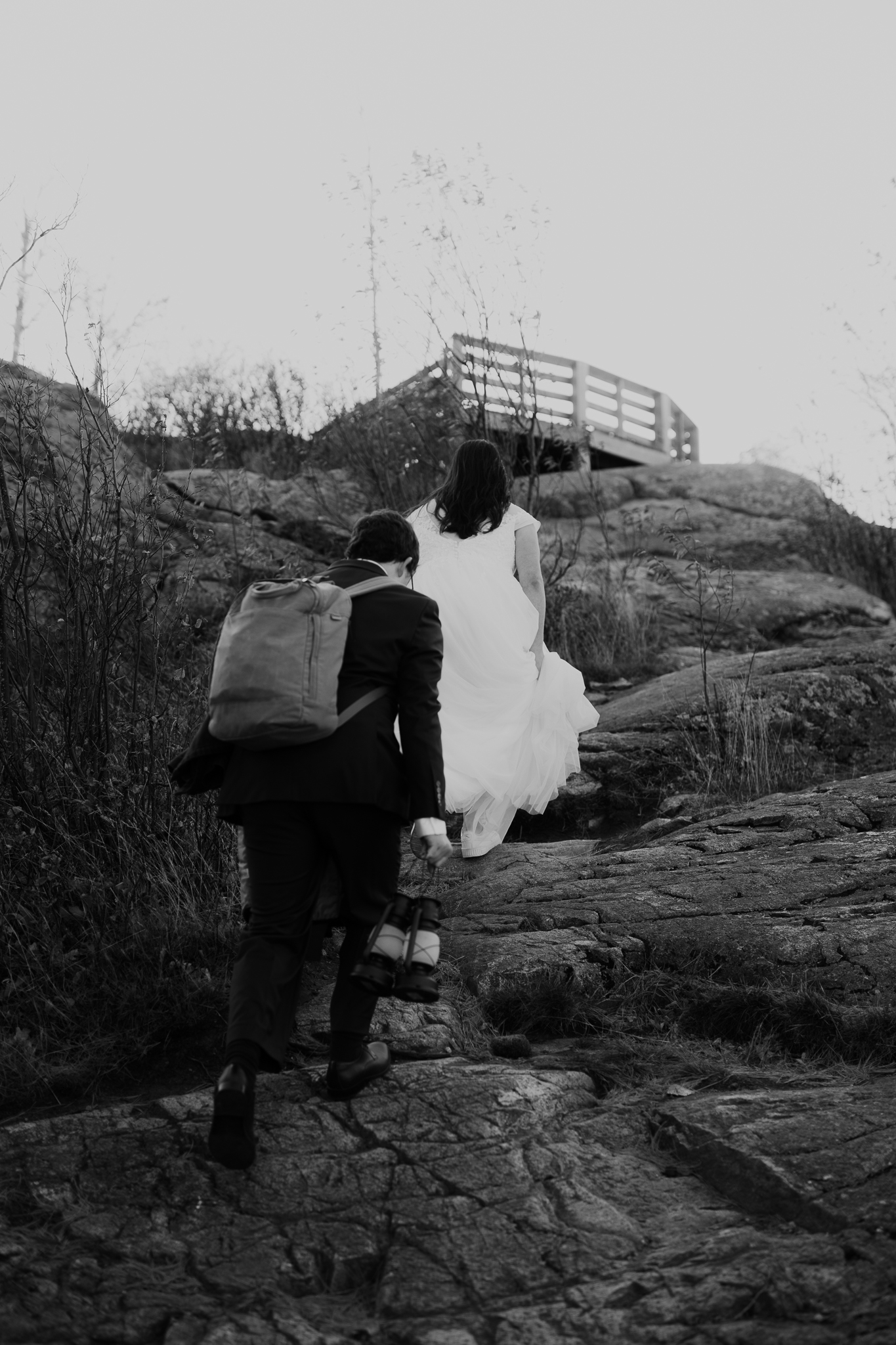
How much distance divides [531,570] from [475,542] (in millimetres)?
331

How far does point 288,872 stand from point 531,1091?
39.5 inches

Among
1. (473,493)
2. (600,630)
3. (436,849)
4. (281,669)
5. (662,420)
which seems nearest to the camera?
(281,669)

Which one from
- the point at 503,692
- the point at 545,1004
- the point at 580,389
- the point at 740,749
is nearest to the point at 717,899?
the point at 545,1004

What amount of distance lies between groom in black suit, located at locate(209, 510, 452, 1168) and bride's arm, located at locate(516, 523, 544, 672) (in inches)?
106

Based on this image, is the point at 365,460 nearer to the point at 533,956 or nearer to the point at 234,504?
the point at 234,504

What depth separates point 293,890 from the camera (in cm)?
343

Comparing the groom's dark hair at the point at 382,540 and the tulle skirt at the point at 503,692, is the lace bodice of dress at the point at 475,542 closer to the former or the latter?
the tulle skirt at the point at 503,692

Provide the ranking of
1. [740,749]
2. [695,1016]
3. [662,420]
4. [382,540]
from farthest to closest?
[662,420] < [740,749] < [695,1016] < [382,540]

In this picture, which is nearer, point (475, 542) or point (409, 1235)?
point (409, 1235)

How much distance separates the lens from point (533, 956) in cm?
457

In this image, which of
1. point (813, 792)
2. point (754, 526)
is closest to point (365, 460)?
point (754, 526)

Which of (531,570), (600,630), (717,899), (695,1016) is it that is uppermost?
(600,630)

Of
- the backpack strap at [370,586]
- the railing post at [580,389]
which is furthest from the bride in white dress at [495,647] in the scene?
the railing post at [580,389]

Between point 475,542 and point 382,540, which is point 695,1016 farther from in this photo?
point 475,542
